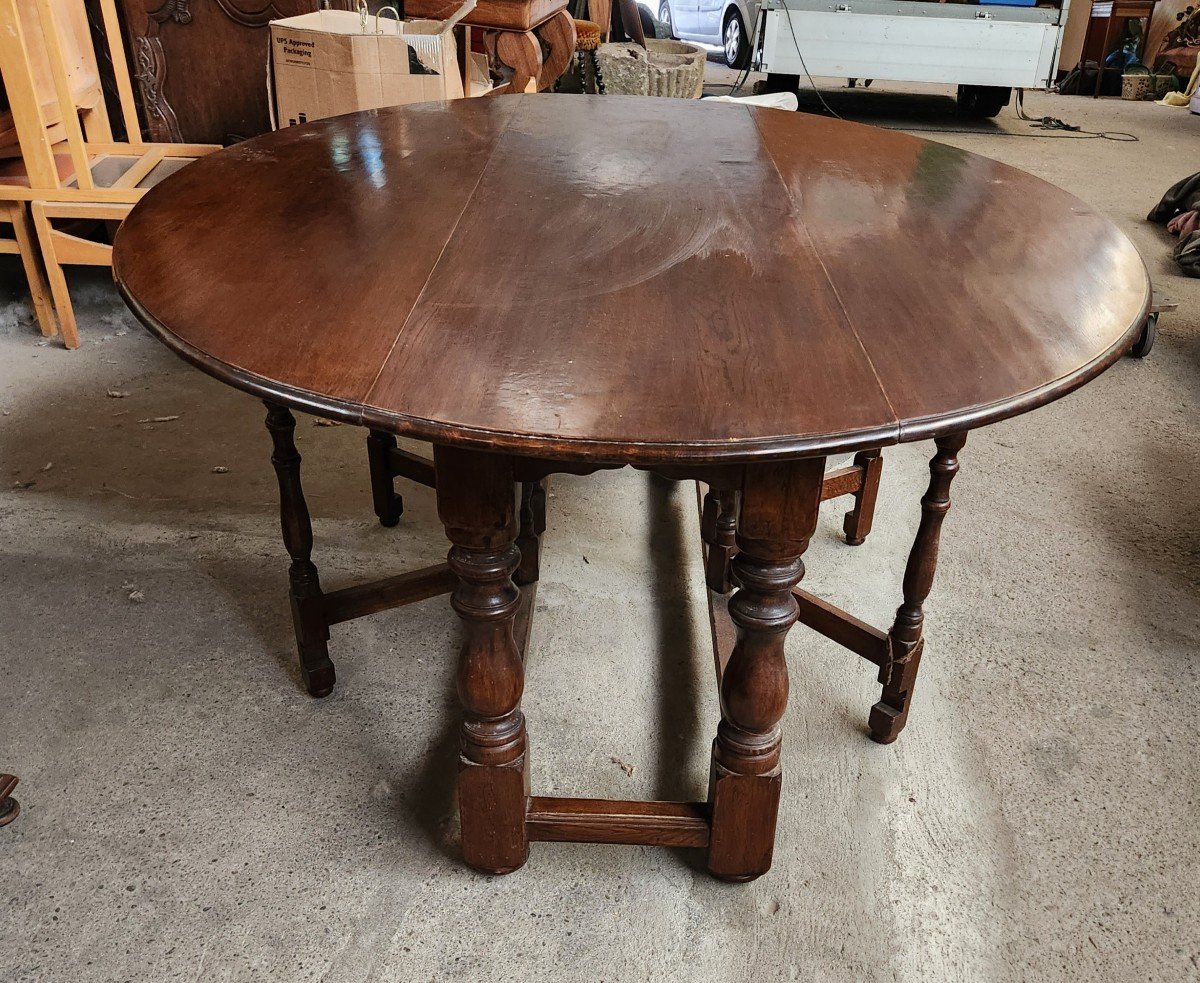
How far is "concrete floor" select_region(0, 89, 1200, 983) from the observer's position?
1.24 metres

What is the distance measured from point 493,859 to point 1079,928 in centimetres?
77

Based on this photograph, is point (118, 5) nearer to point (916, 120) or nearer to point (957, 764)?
point (957, 764)

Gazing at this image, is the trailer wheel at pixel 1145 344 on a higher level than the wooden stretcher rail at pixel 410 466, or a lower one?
lower

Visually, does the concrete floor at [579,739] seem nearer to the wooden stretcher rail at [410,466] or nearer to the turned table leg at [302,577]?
the turned table leg at [302,577]

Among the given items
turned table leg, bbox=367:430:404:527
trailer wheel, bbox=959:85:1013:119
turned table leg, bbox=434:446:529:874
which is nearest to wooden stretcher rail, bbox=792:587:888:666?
turned table leg, bbox=434:446:529:874

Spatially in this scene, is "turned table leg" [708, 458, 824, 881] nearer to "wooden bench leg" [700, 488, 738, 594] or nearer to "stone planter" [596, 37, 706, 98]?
"wooden bench leg" [700, 488, 738, 594]

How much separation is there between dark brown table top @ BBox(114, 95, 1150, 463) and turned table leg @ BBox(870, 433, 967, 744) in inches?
15.1

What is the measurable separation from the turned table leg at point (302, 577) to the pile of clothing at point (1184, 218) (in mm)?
3709

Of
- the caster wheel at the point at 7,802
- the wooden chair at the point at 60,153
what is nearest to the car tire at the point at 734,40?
the wooden chair at the point at 60,153

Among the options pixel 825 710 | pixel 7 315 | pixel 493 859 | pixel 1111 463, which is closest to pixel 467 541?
pixel 493 859

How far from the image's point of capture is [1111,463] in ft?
8.24

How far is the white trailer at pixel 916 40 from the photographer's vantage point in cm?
588

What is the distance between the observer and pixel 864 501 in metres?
2.05

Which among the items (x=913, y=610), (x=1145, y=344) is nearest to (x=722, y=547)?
(x=913, y=610)
